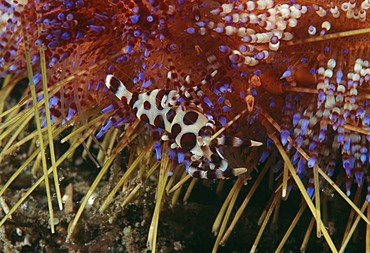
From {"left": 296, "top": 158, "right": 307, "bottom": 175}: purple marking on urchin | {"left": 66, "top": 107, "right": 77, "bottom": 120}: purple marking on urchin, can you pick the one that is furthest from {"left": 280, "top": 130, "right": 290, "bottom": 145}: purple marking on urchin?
{"left": 66, "top": 107, "right": 77, "bottom": 120}: purple marking on urchin

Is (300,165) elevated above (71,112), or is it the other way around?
(71,112)

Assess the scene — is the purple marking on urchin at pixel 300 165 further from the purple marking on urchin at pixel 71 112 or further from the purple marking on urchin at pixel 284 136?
the purple marking on urchin at pixel 71 112

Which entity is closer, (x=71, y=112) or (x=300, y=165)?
(x=300, y=165)

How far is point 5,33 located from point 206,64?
41.8 inches

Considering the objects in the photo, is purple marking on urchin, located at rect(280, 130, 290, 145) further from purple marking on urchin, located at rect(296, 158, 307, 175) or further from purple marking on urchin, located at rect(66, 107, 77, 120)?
purple marking on urchin, located at rect(66, 107, 77, 120)

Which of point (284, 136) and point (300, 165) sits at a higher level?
point (284, 136)

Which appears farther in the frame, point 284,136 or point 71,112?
point 71,112

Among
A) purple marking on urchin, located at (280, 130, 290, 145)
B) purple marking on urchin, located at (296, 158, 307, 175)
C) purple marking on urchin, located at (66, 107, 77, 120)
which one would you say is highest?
purple marking on urchin, located at (66, 107, 77, 120)

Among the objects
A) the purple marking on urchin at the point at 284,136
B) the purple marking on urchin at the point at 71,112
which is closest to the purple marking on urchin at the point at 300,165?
the purple marking on urchin at the point at 284,136

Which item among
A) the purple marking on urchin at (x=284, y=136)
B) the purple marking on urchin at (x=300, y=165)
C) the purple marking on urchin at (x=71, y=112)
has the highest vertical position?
the purple marking on urchin at (x=71, y=112)

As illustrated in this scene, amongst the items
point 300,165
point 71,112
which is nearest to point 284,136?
point 300,165

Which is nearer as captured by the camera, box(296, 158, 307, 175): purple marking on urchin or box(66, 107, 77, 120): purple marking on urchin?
box(296, 158, 307, 175): purple marking on urchin

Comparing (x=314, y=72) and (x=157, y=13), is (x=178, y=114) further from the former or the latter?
(x=314, y=72)

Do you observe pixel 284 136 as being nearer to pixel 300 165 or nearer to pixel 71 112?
pixel 300 165
